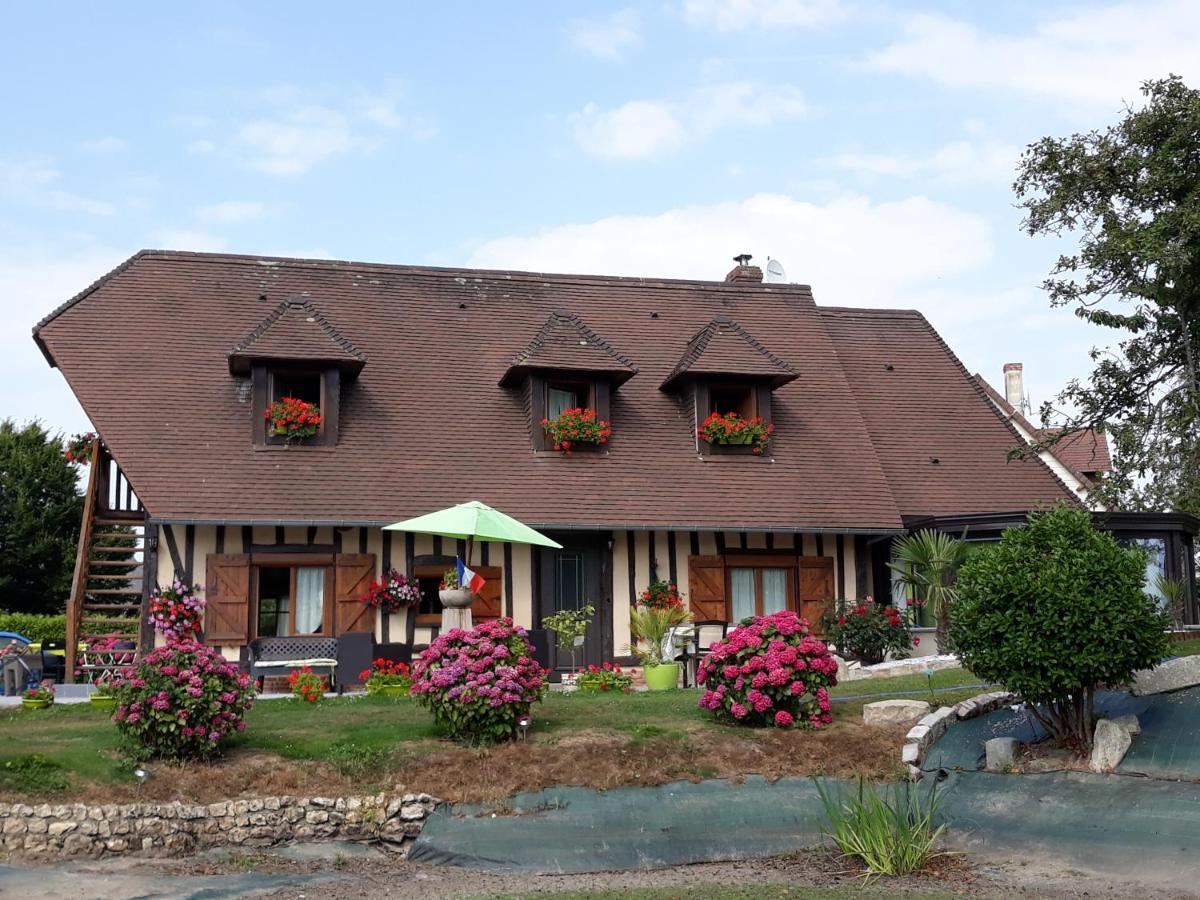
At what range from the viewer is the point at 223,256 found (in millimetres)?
Result: 21172

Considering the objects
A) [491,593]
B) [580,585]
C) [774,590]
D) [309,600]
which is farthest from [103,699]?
[774,590]

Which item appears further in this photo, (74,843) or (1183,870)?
(74,843)

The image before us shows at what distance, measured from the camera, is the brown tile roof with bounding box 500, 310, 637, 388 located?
19.3m

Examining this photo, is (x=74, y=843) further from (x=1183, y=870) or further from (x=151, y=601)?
(x=1183, y=870)

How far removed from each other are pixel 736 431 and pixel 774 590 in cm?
262

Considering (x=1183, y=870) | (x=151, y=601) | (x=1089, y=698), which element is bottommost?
(x=1183, y=870)

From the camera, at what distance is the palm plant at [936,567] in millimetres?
17266

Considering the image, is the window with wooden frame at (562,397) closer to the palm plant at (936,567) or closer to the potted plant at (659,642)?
the potted plant at (659,642)

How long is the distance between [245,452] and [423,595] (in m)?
3.33

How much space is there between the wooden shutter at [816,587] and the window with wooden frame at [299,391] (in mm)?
7457

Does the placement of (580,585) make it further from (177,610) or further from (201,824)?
(201,824)

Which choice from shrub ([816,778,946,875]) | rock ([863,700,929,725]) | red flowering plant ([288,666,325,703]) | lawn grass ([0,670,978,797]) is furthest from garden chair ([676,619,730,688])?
shrub ([816,778,946,875])

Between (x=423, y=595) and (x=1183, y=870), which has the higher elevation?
(x=423, y=595)

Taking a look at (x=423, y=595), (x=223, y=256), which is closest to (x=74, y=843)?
(x=423, y=595)
